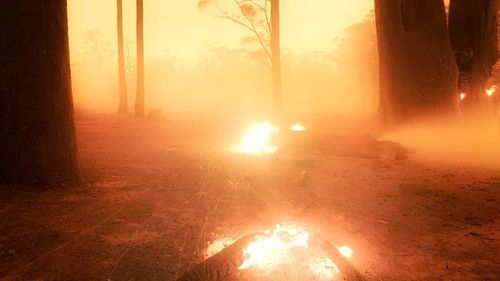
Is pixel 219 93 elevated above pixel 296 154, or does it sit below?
above

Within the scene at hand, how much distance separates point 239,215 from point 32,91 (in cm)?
369

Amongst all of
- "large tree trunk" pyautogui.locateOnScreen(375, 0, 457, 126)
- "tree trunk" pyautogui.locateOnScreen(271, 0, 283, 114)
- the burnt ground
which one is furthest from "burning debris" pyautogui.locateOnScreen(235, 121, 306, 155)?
"tree trunk" pyautogui.locateOnScreen(271, 0, 283, 114)

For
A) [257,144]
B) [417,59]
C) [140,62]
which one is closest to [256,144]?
[257,144]

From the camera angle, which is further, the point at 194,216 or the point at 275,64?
the point at 275,64

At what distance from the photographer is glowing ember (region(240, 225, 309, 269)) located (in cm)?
348

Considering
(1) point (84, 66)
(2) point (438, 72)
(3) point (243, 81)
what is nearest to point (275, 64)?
(2) point (438, 72)

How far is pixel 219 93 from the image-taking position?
7562 centimetres

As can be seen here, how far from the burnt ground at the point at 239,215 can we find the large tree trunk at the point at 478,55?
5.88 meters

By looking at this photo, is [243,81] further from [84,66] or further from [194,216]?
[194,216]

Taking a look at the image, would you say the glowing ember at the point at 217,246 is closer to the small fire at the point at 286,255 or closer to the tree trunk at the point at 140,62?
the small fire at the point at 286,255

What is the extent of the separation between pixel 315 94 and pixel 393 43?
54086mm

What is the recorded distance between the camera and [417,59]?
11898 millimetres

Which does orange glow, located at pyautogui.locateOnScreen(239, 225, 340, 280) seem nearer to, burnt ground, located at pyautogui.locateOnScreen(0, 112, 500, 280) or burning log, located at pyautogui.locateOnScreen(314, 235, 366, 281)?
burning log, located at pyautogui.locateOnScreen(314, 235, 366, 281)

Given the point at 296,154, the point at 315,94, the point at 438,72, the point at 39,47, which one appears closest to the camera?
the point at 39,47
